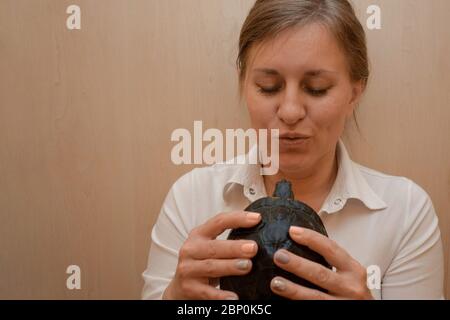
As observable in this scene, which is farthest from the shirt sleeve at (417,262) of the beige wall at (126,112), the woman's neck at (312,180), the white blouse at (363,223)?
the beige wall at (126,112)

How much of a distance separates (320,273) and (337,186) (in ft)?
1.39

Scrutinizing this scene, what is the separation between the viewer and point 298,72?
958 mm

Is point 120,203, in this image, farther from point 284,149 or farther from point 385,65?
point 385,65

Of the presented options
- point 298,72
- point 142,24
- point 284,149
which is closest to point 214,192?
point 284,149

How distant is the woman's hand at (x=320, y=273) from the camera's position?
71cm

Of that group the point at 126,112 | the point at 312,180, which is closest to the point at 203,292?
the point at 312,180

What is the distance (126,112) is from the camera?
1373 millimetres

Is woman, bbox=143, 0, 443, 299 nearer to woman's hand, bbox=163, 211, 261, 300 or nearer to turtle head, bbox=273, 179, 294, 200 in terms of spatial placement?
woman's hand, bbox=163, 211, 261, 300

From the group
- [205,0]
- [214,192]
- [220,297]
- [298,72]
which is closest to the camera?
[220,297]

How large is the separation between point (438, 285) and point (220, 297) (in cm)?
58

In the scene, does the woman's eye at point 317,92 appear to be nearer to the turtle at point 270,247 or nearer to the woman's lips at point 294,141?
the woman's lips at point 294,141

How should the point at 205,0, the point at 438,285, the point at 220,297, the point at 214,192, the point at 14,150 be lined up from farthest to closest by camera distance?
the point at 14,150
the point at 205,0
the point at 214,192
the point at 438,285
the point at 220,297

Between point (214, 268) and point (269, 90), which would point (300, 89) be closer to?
point (269, 90)

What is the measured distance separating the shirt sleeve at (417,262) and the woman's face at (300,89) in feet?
0.93
